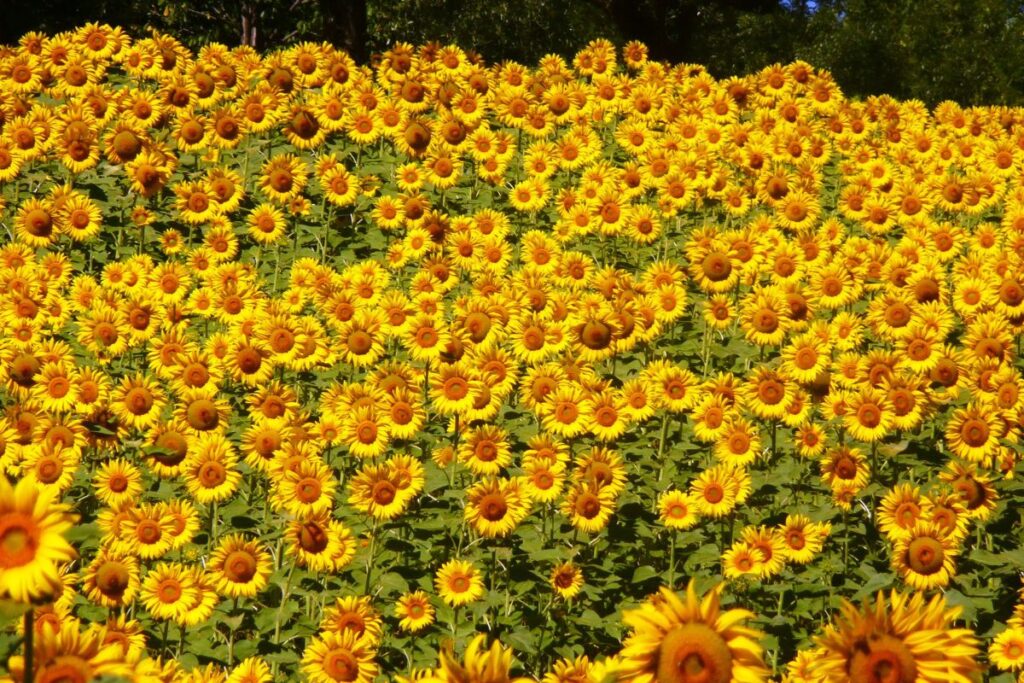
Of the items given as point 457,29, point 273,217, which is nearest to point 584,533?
point 273,217

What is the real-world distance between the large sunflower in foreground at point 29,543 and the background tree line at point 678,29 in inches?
599

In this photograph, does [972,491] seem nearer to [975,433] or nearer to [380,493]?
[975,433]

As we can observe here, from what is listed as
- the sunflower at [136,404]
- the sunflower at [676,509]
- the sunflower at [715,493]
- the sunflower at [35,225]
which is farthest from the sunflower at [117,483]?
the sunflower at [35,225]

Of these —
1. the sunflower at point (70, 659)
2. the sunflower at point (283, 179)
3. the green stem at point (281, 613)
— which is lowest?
the green stem at point (281, 613)

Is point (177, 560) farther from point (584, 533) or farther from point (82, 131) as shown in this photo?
point (82, 131)

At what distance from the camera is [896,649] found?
7.84 feet

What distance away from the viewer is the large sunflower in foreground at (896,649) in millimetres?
2342

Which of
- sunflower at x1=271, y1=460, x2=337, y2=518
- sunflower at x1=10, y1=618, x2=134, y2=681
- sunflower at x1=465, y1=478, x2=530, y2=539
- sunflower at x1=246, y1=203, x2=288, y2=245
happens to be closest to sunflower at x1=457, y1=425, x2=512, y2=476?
sunflower at x1=465, y1=478, x2=530, y2=539

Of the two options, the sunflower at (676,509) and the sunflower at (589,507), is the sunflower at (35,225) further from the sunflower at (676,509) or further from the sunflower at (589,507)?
the sunflower at (676,509)

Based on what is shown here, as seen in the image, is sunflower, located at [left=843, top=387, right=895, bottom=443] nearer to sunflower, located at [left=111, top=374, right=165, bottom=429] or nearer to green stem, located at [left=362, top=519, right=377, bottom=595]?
green stem, located at [left=362, top=519, right=377, bottom=595]

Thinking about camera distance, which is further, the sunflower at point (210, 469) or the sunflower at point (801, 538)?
the sunflower at point (210, 469)

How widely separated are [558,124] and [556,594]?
670 cm

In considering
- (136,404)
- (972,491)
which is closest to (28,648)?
(136,404)

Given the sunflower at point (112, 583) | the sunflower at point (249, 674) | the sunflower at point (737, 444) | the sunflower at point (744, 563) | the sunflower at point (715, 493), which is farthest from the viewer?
the sunflower at point (737, 444)
